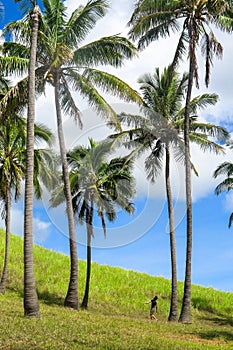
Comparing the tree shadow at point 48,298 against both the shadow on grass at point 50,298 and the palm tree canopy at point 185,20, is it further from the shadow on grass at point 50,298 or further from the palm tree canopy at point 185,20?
the palm tree canopy at point 185,20

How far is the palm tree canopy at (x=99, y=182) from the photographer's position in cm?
3027

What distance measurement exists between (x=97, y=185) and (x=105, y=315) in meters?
8.63

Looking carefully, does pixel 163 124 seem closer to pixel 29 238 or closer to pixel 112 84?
pixel 112 84

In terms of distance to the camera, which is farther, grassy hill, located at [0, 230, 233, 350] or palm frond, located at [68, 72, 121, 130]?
palm frond, located at [68, 72, 121, 130]

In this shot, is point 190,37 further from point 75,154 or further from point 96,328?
point 96,328

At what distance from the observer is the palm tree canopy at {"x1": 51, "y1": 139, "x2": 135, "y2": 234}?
99.3 ft

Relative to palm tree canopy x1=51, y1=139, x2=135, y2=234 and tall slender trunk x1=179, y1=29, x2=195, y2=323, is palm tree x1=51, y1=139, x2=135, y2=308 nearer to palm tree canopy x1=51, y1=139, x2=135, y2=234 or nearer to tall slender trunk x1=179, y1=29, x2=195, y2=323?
palm tree canopy x1=51, y1=139, x2=135, y2=234

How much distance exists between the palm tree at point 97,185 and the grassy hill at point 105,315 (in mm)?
3777

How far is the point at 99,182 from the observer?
1215 inches

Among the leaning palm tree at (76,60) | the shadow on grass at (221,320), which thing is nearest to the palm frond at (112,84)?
the leaning palm tree at (76,60)

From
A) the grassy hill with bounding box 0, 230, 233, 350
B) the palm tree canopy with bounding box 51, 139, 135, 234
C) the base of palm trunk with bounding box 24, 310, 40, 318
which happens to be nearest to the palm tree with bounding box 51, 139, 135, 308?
the palm tree canopy with bounding box 51, 139, 135, 234

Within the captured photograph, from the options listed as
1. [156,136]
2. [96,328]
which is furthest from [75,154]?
[96,328]

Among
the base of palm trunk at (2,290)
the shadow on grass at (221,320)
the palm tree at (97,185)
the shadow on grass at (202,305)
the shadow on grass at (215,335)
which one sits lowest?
the shadow on grass at (215,335)

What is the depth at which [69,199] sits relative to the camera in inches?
1000
